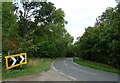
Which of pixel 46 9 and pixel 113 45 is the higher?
pixel 46 9

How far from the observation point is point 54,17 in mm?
70938

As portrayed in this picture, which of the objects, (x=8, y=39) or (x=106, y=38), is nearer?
(x=8, y=39)

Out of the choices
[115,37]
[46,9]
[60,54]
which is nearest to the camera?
[115,37]

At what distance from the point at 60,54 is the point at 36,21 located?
30462mm

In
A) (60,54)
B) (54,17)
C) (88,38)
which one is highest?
(54,17)

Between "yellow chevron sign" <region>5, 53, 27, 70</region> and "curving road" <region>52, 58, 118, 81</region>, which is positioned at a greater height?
"yellow chevron sign" <region>5, 53, 27, 70</region>

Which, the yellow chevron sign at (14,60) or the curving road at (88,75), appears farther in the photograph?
the curving road at (88,75)

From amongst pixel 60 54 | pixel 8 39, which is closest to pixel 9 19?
pixel 8 39

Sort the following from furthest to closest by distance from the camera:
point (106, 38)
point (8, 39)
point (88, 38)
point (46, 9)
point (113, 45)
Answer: point (46, 9) → point (88, 38) → point (106, 38) → point (113, 45) → point (8, 39)

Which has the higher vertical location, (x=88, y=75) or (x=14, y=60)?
(x=14, y=60)

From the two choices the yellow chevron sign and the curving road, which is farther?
the curving road

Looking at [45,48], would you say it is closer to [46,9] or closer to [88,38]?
[46,9]

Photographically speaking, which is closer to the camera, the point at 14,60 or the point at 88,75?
the point at 14,60

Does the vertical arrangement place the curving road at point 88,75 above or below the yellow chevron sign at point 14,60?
below
